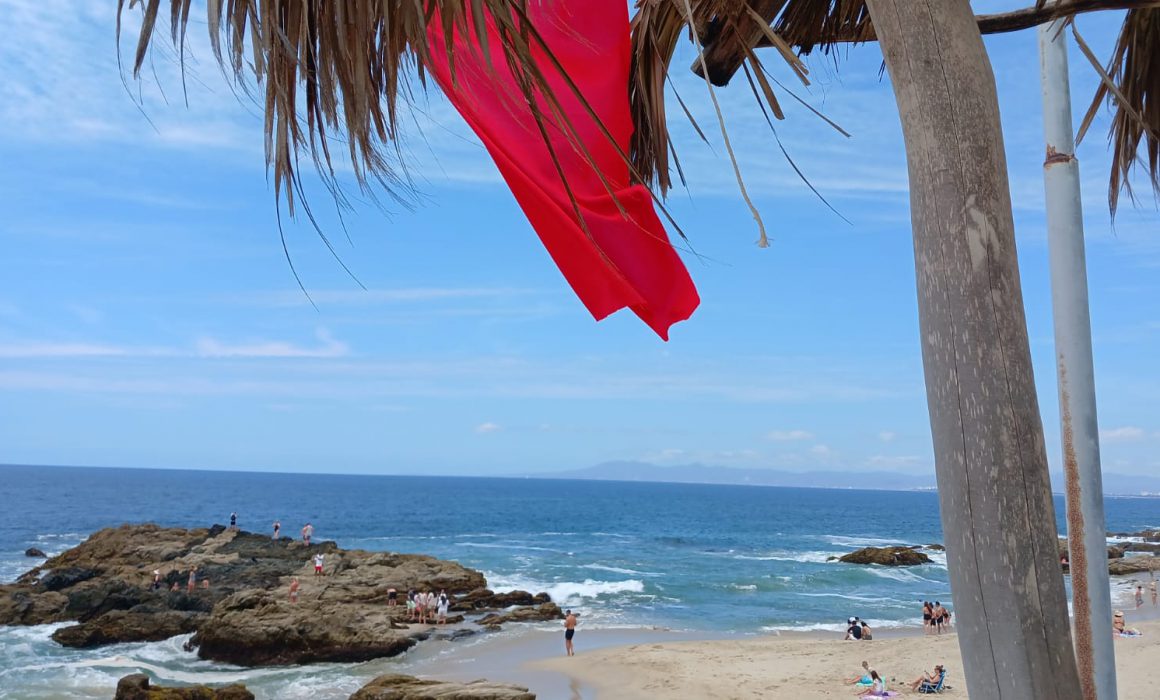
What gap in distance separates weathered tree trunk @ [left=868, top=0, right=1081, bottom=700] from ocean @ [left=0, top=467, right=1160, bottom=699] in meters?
15.0

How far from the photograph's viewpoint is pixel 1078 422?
2.56 meters

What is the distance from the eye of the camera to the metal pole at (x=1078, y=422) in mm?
2516

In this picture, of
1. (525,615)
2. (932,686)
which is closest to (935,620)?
(932,686)

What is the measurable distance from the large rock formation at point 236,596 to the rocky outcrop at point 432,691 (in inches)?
158

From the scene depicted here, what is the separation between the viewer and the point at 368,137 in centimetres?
176

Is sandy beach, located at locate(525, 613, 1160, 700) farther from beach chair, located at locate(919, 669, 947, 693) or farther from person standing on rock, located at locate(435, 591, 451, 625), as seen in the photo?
person standing on rock, located at locate(435, 591, 451, 625)

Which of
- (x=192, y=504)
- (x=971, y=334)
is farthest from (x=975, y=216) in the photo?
(x=192, y=504)

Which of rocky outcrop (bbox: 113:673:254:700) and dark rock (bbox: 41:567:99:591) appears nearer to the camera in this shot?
rocky outcrop (bbox: 113:673:254:700)

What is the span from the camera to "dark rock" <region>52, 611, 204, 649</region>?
18484 mm

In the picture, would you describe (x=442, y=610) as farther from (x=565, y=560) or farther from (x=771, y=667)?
(x=565, y=560)

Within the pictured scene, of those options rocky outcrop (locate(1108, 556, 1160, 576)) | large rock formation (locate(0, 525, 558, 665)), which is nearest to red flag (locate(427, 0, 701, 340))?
large rock formation (locate(0, 525, 558, 665))

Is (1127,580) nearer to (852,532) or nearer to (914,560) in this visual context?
(914,560)

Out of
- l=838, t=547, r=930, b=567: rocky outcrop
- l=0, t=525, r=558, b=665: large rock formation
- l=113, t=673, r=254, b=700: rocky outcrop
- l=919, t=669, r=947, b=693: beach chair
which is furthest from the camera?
l=838, t=547, r=930, b=567: rocky outcrop

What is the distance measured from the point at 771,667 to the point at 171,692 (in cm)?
1026
